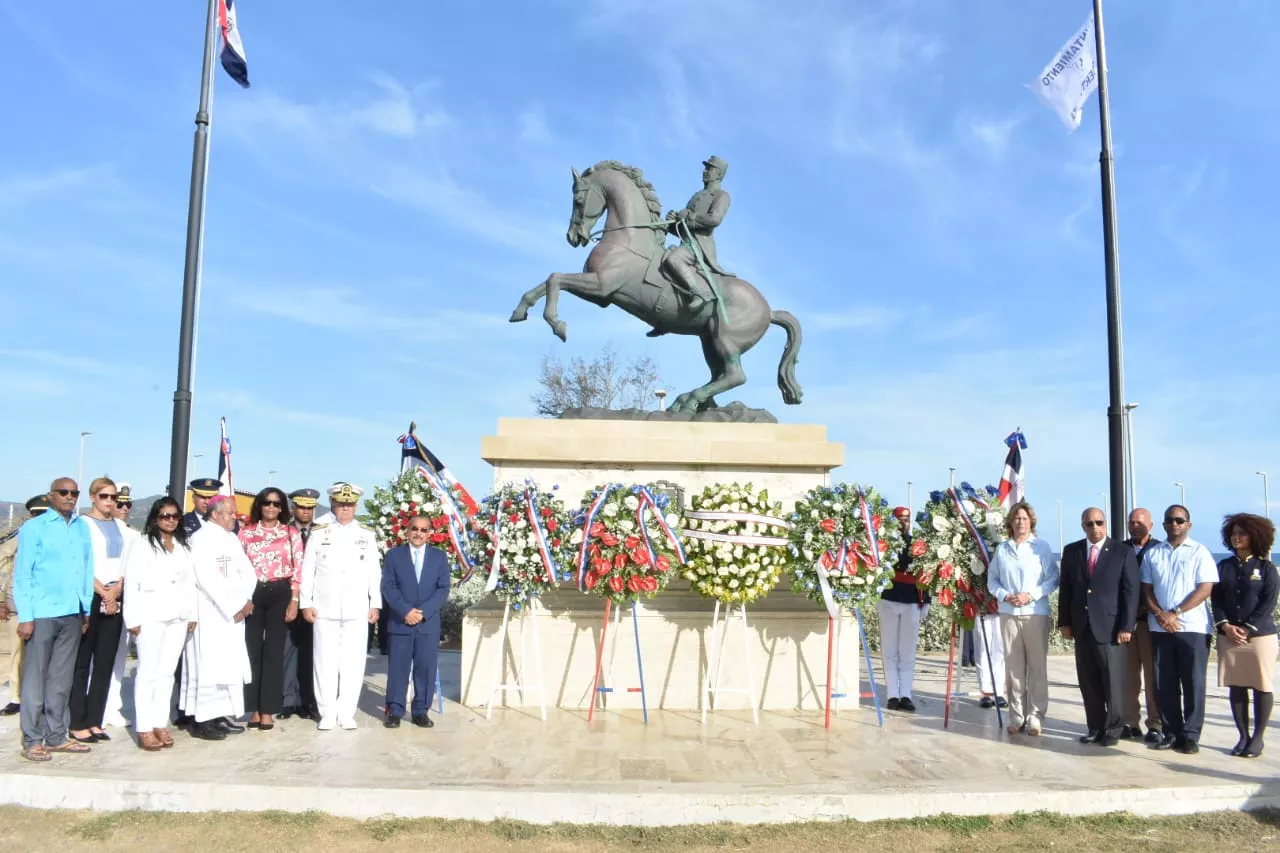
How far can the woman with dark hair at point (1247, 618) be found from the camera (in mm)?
6203

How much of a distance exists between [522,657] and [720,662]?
167 centimetres

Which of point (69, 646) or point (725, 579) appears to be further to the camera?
point (725, 579)

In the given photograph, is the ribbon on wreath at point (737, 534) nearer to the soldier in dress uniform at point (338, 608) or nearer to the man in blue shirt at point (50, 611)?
the soldier in dress uniform at point (338, 608)

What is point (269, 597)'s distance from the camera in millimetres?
7297

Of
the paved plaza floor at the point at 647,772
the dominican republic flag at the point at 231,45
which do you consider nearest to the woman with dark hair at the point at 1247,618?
the paved plaza floor at the point at 647,772

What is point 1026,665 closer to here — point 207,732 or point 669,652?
point 669,652

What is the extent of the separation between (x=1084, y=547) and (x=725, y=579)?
2643 mm

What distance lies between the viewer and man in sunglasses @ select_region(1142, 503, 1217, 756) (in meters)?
6.45

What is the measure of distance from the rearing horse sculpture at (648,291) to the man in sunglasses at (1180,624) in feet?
13.6

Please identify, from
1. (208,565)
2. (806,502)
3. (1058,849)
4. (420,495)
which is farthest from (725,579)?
(208,565)

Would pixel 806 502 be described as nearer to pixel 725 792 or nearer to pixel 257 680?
pixel 725 792

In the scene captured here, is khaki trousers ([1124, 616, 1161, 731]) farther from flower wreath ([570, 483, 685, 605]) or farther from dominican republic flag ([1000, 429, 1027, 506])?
flower wreath ([570, 483, 685, 605])

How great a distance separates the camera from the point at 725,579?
750 cm

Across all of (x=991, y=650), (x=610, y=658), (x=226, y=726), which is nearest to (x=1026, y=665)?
(x=991, y=650)
